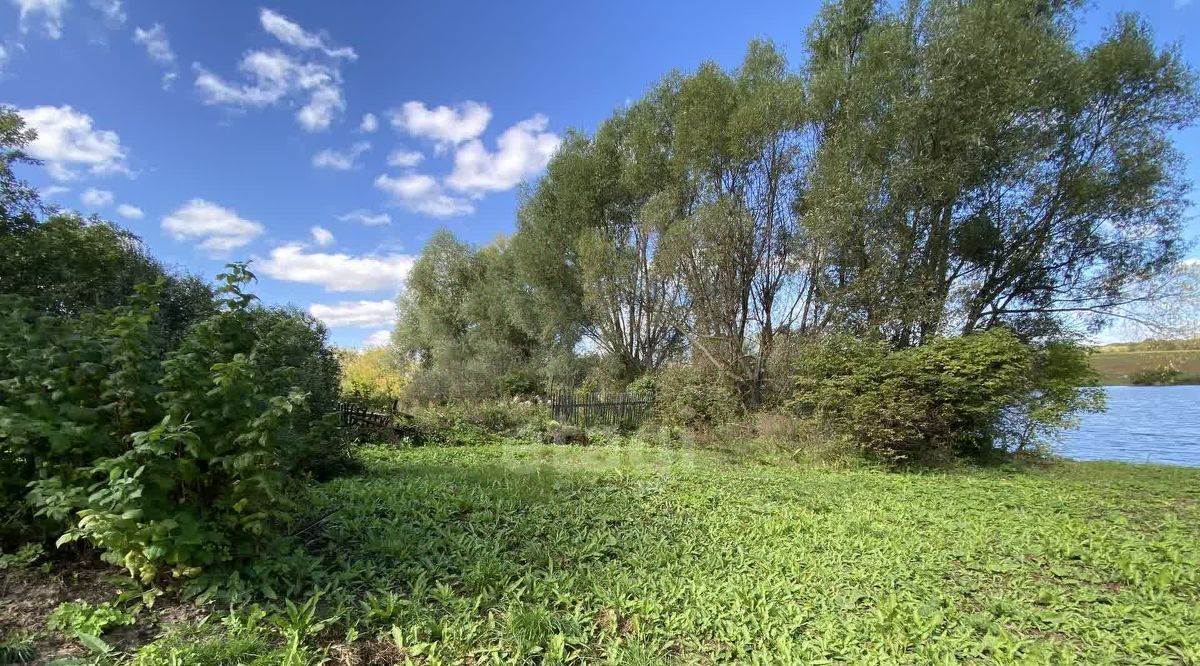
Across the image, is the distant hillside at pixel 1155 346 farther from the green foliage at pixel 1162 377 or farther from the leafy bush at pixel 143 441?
the leafy bush at pixel 143 441

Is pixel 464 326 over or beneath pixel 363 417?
over

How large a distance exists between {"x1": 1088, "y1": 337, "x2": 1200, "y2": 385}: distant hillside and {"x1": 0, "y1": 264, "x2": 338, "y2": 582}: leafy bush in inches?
472

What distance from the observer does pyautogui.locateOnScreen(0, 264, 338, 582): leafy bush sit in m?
1.80

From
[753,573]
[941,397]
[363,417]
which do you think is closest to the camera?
[753,573]

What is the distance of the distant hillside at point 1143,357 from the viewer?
819 centimetres

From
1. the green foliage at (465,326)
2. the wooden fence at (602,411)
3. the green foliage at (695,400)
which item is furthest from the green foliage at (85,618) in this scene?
the green foliage at (465,326)

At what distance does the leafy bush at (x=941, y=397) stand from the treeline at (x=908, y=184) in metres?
0.43

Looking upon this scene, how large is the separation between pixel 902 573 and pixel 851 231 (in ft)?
25.3

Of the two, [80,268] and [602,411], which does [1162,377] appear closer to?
[602,411]

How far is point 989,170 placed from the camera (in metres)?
8.52

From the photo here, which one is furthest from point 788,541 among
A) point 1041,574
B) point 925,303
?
point 925,303

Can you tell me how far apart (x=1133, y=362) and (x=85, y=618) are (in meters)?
14.0

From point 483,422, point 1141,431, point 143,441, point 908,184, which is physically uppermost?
point 908,184

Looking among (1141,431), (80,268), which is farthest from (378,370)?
(1141,431)
